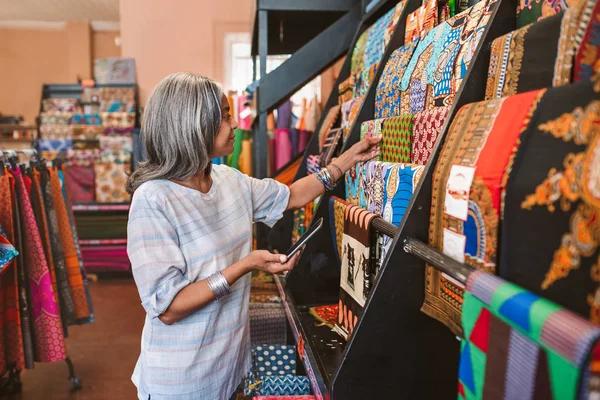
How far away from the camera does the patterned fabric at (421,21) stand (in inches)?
71.1

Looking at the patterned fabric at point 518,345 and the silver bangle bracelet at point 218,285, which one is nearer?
the patterned fabric at point 518,345

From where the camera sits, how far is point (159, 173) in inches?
60.1

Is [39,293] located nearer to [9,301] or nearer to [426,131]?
[9,301]

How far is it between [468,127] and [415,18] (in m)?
1.02

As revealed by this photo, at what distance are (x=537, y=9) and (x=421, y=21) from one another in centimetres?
76

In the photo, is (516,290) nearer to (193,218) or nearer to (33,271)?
(193,218)

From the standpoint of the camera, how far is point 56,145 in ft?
20.1

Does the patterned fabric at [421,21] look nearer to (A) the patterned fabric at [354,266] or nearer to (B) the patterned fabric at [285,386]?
(A) the patterned fabric at [354,266]

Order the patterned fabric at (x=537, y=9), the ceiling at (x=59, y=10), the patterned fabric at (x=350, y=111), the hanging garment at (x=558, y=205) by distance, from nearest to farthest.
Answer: the hanging garment at (x=558, y=205) < the patterned fabric at (x=537, y=9) < the patterned fabric at (x=350, y=111) < the ceiling at (x=59, y=10)

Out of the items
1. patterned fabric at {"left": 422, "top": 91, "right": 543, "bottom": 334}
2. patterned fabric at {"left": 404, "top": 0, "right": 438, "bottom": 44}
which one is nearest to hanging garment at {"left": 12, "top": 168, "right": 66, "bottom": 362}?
patterned fabric at {"left": 404, "top": 0, "right": 438, "bottom": 44}

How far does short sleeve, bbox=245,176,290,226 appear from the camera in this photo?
1946 mm

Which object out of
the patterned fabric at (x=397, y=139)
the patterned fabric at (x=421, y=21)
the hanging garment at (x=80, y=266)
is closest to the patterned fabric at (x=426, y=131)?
the patterned fabric at (x=397, y=139)

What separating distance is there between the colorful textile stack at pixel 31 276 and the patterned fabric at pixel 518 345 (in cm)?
241

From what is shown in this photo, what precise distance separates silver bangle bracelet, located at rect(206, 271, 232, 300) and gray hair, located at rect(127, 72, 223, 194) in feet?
1.07
